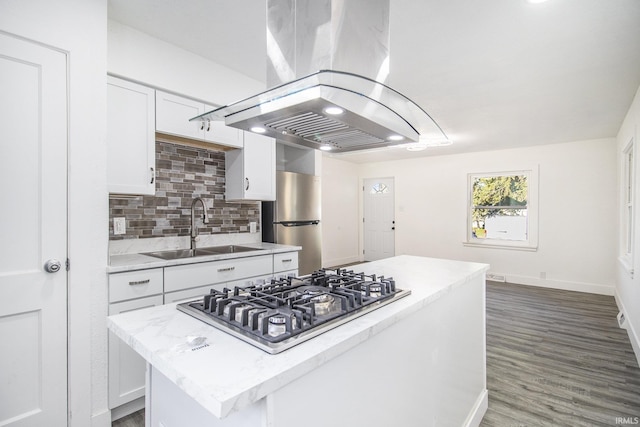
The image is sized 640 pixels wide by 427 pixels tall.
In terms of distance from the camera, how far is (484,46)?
237cm

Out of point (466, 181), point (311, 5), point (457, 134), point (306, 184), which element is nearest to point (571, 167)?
point (466, 181)

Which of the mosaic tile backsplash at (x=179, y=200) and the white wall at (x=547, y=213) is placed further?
the white wall at (x=547, y=213)

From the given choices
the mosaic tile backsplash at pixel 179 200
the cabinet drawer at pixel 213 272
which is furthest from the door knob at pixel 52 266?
the mosaic tile backsplash at pixel 179 200

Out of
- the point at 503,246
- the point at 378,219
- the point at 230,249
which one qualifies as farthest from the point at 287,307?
the point at 378,219

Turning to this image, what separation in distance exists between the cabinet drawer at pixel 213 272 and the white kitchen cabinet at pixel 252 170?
688 millimetres

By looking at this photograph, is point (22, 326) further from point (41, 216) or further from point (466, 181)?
point (466, 181)

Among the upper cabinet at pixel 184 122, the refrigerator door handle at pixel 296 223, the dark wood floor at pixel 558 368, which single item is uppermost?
the upper cabinet at pixel 184 122

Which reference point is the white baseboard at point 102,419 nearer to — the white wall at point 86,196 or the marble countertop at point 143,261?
the white wall at point 86,196

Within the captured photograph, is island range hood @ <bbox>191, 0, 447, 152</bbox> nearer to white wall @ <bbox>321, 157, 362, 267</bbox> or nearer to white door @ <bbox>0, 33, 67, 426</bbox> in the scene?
white door @ <bbox>0, 33, 67, 426</bbox>

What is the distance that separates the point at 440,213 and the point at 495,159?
56.4 inches

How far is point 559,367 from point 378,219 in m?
5.08

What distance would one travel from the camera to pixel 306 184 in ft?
12.9

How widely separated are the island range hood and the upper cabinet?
4.34 feet

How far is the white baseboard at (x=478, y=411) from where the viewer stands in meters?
1.93
